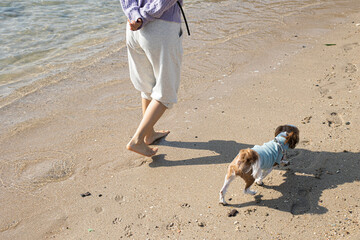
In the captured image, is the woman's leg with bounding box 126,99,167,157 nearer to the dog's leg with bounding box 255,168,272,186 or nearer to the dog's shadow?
the dog's shadow

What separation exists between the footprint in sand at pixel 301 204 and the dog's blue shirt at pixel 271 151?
12.5 inches

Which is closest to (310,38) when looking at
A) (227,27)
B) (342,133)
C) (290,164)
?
(227,27)

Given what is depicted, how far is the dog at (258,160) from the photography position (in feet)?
8.83

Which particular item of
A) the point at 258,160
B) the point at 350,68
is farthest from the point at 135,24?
the point at 350,68

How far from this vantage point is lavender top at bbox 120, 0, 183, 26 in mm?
2857

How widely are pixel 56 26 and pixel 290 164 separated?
263 inches

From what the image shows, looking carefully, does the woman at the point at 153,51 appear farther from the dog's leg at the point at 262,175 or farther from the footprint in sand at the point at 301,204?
the footprint in sand at the point at 301,204

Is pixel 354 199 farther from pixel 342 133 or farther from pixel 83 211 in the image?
pixel 83 211

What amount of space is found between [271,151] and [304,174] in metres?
0.50

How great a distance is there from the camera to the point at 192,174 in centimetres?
332

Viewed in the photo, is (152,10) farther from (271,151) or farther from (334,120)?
(334,120)

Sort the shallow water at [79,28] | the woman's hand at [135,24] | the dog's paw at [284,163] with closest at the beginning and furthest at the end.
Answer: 1. the woman's hand at [135,24]
2. the dog's paw at [284,163]
3. the shallow water at [79,28]

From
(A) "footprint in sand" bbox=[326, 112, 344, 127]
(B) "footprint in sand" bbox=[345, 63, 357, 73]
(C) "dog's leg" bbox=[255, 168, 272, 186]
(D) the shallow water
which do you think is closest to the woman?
(C) "dog's leg" bbox=[255, 168, 272, 186]

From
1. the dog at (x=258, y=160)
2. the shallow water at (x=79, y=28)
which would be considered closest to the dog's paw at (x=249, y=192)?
the dog at (x=258, y=160)
